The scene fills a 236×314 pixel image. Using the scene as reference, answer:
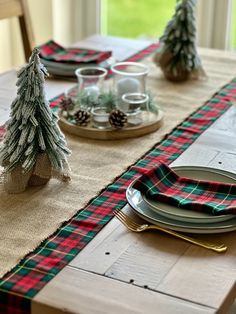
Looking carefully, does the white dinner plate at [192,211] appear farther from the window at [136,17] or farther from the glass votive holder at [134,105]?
the window at [136,17]

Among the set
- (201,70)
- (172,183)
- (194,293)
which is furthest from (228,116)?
(194,293)

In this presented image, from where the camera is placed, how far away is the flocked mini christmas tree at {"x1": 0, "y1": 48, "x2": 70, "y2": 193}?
4.44 feet

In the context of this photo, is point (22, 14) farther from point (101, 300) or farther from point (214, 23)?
point (101, 300)

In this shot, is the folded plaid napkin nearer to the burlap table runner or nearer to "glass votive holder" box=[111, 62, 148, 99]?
the burlap table runner

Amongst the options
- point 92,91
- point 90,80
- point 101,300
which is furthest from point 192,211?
point 90,80

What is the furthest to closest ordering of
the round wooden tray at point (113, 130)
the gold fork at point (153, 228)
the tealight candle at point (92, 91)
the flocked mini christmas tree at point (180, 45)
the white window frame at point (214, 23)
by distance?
the white window frame at point (214, 23) → the flocked mini christmas tree at point (180, 45) → the tealight candle at point (92, 91) → the round wooden tray at point (113, 130) → the gold fork at point (153, 228)

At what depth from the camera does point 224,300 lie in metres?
1.04

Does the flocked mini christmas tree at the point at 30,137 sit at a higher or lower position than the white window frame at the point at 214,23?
higher

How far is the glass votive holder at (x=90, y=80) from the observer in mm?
1798

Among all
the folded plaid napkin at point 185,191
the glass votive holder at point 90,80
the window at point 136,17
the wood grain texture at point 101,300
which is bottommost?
the window at point 136,17

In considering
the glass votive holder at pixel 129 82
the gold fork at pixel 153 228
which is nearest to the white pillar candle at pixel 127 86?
the glass votive holder at pixel 129 82

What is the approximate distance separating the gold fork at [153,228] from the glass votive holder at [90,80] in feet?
1.86

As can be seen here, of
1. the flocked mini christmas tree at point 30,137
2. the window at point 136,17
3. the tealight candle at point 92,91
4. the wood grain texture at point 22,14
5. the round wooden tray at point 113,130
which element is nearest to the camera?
the flocked mini christmas tree at point 30,137

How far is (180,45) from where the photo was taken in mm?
2088
